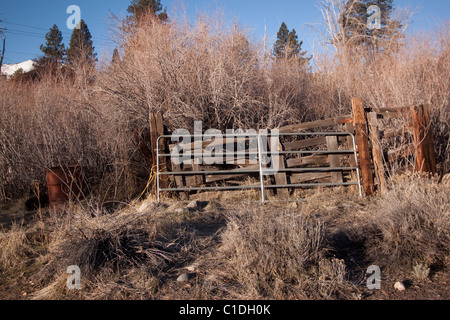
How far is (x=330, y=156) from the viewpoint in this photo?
25.8 feet

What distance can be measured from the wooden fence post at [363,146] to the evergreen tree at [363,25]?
976cm

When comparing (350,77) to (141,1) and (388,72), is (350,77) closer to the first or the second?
(388,72)

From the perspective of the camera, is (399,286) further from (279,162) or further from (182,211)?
(279,162)

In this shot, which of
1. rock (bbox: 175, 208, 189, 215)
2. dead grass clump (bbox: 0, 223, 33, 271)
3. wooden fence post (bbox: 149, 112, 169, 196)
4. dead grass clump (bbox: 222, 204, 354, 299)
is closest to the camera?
dead grass clump (bbox: 222, 204, 354, 299)

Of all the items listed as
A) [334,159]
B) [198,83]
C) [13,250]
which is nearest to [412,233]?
[334,159]

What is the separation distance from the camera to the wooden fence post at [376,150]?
286 inches

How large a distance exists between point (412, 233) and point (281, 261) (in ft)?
5.81

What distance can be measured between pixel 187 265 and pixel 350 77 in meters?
9.93

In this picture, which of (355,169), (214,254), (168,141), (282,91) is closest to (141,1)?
(282,91)

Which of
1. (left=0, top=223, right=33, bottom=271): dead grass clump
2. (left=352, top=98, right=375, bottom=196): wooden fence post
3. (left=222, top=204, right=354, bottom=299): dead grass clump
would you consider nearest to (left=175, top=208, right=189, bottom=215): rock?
(left=222, top=204, right=354, bottom=299): dead grass clump

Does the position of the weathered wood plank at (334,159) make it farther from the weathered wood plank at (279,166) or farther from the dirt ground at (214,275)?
the dirt ground at (214,275)

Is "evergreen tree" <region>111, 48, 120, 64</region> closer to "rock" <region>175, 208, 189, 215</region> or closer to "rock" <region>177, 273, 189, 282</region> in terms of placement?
"rock" <region>175, 208, 189, 215</region>

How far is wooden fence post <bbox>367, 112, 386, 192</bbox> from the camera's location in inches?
286

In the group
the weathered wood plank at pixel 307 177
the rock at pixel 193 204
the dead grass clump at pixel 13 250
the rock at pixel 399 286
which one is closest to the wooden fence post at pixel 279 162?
the weathered wood plank at pixel 307 177
